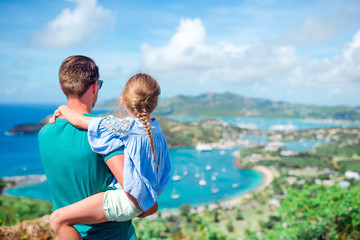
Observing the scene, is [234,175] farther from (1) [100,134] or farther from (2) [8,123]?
(2) [8,123]

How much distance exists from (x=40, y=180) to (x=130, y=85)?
3472 cm

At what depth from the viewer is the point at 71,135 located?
94 centimetres

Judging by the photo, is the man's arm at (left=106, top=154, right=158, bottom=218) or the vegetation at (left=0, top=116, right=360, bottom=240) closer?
the man's arm at (left=106, top=154, right=158, bottom=218)

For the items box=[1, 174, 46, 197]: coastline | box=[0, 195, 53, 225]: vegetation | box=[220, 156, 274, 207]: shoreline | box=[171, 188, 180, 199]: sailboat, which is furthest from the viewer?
box=[1, 174, 46, 197]: coastline

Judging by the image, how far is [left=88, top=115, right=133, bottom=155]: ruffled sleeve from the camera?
899 millimetres

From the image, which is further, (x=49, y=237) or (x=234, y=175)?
(x=234, y=175)

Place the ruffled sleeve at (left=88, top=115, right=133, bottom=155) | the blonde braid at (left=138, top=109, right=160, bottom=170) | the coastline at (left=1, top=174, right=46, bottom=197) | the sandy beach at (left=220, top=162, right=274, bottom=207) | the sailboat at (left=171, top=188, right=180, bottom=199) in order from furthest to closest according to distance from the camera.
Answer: the coastline at (left=1, top=174, right=46, bottom=197)
the sailboat at (left=171, top=188, right=180, bottom=199)
the sandy beach at (left=220, top=162, right=274, bottom=207)
the blonde braid at (left=138, top=109, right=160, bottom=170)
the ruffled sleeve at (left=88, top=115, right=133, bottom=155)

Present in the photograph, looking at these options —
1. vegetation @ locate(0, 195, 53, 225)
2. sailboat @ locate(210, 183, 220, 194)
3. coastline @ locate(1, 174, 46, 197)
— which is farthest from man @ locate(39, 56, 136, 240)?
coastline @ locate(1, 174, 46, 197)

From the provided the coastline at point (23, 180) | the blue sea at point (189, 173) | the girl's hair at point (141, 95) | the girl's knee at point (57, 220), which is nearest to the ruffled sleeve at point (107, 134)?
the girl's hair at point (141, 95)

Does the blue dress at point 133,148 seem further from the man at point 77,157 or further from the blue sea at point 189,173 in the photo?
the blue sea at point 189,173

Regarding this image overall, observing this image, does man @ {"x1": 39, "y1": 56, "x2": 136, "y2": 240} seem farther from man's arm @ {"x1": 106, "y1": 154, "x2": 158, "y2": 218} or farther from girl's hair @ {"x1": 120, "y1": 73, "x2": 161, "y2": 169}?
girl's hair @ {"x1": 120, "y1": 73, "x2": 161, "y2": 169}

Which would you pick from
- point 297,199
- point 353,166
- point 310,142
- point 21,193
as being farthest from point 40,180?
point 310,142

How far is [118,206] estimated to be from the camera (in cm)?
94

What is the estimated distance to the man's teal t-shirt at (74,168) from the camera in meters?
0.92
